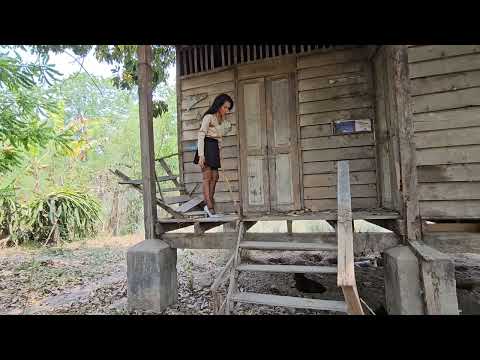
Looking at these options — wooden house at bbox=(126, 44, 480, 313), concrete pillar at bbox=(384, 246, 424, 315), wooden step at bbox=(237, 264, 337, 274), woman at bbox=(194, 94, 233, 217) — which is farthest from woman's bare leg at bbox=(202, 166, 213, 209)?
concrete pillar at bbox=(384, 246, 424, 315)

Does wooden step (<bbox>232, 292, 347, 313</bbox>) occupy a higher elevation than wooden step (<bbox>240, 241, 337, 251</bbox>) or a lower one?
lower

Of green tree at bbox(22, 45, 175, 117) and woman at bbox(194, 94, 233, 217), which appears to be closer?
woman at bbox(194, 94, 233, 217)

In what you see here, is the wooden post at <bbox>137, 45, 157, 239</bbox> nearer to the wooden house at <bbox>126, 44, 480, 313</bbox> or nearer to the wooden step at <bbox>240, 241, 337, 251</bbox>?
the wooden house at <bbox>126, 44, 480, 313</bbox>

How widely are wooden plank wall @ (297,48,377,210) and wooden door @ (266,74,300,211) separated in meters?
0.16

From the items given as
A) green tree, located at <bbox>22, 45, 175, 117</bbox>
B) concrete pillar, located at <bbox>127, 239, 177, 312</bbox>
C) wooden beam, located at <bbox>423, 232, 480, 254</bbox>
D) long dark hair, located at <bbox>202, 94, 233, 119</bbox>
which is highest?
green tree, located at <bbox>22, 45, 175, 117</bbox>

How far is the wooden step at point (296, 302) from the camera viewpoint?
2350 millimetres

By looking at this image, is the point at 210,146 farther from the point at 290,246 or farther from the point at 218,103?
the point at 290,246

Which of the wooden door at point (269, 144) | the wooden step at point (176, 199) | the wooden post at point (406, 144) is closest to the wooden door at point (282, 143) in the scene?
the wooden door at point (269, 144)

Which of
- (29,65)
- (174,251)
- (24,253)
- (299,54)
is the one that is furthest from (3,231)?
(299,54)

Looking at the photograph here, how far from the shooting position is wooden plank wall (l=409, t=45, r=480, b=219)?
9.84 ft

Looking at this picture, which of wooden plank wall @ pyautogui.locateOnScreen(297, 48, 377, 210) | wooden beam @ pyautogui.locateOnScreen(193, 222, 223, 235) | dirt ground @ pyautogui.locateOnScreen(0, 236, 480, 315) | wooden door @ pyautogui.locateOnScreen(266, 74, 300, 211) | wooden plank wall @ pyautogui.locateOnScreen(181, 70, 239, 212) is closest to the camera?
wooden beam @ pyautogui.locateOnScreen(193, 222, 223, 235)

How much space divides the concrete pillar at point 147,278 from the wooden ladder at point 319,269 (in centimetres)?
109

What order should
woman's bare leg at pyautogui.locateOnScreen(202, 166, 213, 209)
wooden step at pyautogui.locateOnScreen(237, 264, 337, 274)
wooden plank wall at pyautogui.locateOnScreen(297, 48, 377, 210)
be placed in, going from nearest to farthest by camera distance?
wooden step at pyautogui.locateOnScreen(237, 264, 337, 274) → woman's bare leg at pyautogui.locateOnScreen(202, 166, 213, 209) → wooden plank wall at pyautogui.locateOnScreen(297, 48, 377, 210)
